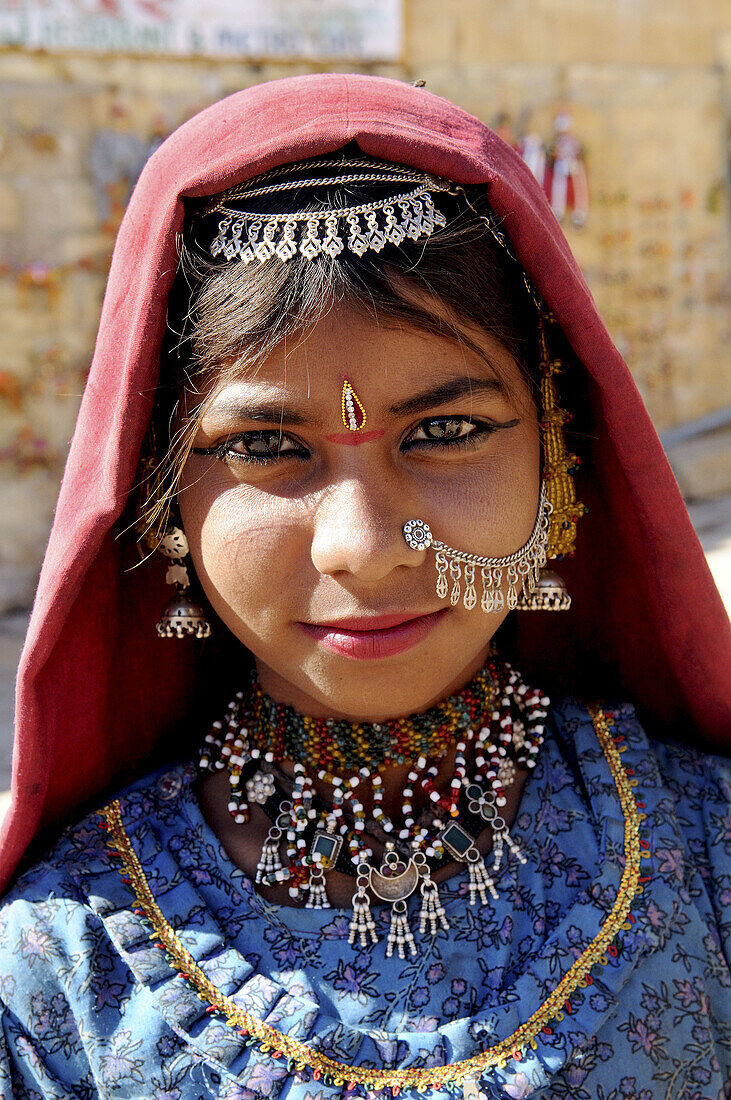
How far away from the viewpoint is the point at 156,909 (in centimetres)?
137

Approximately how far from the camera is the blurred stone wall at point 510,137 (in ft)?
17.1

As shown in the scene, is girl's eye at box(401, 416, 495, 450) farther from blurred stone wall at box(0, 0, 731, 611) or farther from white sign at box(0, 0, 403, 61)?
white sign at box(0, 0, 403, 61)

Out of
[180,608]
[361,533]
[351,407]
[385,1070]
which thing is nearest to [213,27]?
[180,608]

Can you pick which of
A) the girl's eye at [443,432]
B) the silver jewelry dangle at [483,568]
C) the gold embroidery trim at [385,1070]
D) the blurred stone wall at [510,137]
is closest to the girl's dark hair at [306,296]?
the girl's eye at [443,432]

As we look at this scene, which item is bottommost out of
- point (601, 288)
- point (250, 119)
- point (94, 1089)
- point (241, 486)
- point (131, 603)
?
point (94, 1089)

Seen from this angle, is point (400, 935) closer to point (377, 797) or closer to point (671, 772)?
point (377, 797)

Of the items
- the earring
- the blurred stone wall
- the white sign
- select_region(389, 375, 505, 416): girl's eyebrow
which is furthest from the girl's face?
the white sign

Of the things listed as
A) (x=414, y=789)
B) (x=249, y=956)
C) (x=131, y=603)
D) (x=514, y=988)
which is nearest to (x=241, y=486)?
(x=131, y=603)

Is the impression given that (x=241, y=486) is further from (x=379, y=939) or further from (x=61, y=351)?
(x=61, y=351)

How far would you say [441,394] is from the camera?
1.25 metres

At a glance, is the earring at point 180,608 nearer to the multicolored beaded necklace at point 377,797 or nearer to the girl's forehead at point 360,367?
the multicolored beaded necklace at point 377,797

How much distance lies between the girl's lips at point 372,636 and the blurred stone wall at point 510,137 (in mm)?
4374

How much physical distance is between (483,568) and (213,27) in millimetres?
4953

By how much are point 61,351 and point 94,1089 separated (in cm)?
461
